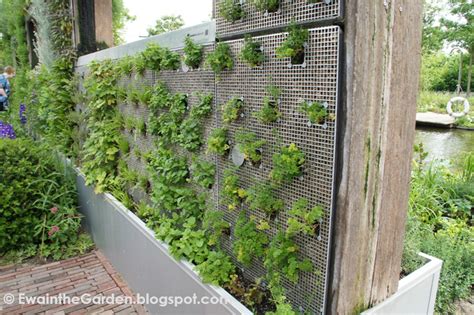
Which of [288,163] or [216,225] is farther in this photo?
[216,225]

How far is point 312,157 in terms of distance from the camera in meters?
1.32

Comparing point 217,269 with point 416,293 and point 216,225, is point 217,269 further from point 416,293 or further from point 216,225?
point 416,293

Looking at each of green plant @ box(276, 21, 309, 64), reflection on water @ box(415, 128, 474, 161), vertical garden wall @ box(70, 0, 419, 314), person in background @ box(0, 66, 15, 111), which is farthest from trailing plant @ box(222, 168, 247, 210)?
person in background @ box(0, 66, 15, 111)

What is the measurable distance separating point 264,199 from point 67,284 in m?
2.31

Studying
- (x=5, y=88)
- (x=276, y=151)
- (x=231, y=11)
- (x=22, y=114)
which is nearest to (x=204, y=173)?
(x=276, y=151)

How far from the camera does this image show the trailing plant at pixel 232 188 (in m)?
1.75

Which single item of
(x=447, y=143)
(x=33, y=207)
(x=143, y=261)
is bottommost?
(x=143, y=261)

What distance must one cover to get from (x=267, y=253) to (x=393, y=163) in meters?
0.68

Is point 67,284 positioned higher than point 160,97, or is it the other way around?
point 160,97

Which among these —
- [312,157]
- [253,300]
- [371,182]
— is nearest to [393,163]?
[371,182]

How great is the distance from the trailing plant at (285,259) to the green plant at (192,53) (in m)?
1.16

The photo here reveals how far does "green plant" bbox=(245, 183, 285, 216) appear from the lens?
149cm

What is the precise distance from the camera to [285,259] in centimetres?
145

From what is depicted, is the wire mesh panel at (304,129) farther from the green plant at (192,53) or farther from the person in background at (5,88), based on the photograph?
the person in background at (5,88)
